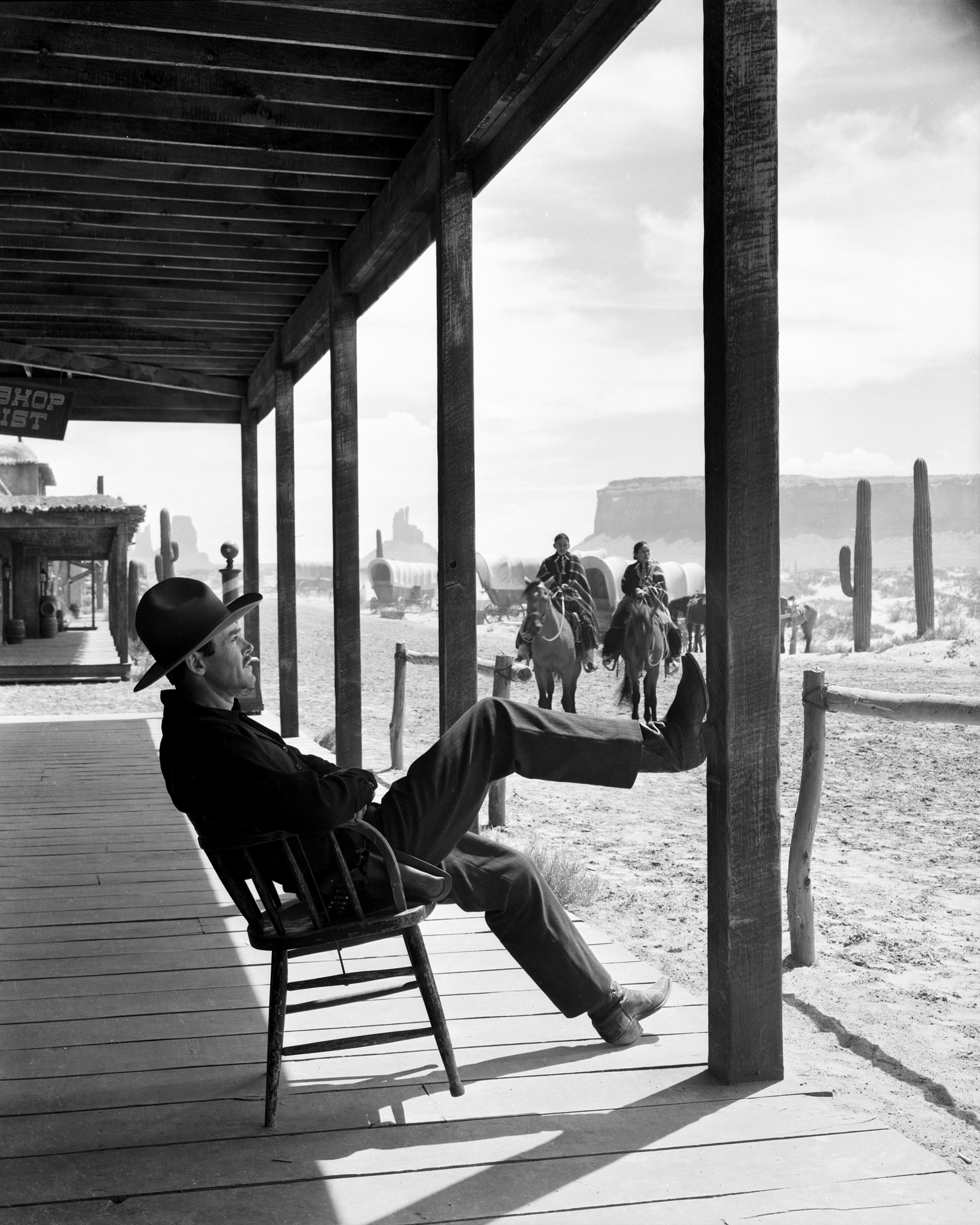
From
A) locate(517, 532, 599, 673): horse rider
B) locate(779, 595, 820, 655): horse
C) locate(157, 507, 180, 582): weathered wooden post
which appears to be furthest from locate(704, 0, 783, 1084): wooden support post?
locate(157, 507, 180, 582): weathered wooden post

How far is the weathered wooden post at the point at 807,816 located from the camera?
14.4 ft

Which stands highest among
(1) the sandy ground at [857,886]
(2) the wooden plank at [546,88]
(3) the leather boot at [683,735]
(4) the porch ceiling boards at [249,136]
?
(4) the porch ceiling boards at [249,136]

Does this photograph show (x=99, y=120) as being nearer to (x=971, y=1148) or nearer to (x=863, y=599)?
(x=971, y=1148)

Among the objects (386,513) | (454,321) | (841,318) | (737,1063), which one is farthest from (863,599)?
(386,513)

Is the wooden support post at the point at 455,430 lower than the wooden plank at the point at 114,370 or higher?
lower

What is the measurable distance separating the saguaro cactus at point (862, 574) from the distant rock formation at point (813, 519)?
44.6 m

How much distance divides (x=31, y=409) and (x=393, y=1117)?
718cm

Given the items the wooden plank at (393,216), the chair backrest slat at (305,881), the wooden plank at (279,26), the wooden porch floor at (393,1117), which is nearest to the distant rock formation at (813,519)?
the wooden plank at (393,216)

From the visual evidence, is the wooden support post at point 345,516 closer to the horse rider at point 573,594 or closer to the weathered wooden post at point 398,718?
the weathered wooden post at point 398,718

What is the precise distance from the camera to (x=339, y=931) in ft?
7.83

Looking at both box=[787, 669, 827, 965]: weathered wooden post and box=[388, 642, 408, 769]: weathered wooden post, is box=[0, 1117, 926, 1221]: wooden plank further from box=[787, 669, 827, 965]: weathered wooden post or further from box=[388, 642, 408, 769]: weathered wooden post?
box=[388, 642, 408, 769]: weathered wooden post

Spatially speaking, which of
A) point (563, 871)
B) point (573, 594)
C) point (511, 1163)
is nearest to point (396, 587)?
point (573, 594)

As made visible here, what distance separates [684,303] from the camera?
265 feet

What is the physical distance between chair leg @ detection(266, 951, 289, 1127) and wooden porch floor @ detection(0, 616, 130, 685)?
13.7 meters
